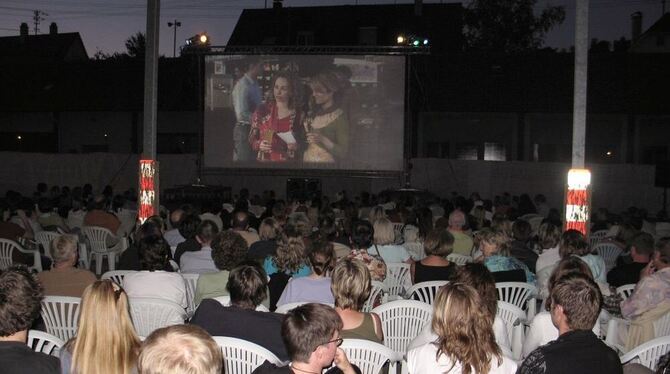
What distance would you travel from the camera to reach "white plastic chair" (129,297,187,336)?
189 inches

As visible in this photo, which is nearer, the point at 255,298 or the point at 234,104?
the point at 255,298

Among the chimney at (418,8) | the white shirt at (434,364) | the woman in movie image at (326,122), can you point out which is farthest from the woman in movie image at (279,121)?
the white shirt at (434,364)

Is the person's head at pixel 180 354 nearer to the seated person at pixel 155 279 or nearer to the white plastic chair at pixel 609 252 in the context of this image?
the seated person at pixel 155 279

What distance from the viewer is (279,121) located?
17234 mm

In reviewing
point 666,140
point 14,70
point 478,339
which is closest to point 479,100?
point 666,140

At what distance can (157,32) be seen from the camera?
10.2 m

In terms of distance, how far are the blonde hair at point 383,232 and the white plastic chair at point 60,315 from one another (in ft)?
9.85

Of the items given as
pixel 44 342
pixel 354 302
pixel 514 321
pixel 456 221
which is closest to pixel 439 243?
pixel 514 321

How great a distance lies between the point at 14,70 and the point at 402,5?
47.4 feet

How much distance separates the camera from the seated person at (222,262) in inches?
213

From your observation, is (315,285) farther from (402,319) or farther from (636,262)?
(636,262)

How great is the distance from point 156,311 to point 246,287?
0.87 metres

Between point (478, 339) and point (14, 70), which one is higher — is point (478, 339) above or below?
below

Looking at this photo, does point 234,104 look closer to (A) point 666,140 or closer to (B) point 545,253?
(B) point 545,253
